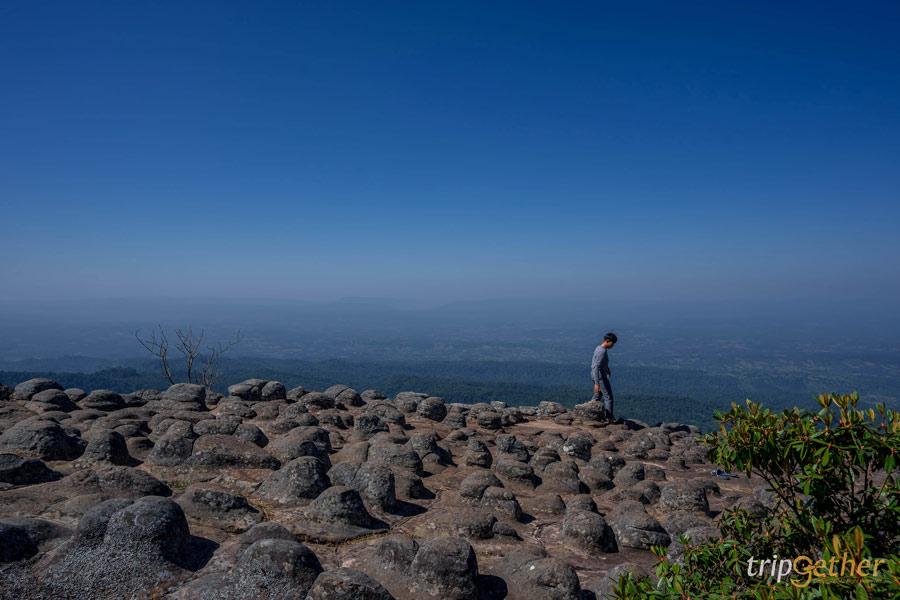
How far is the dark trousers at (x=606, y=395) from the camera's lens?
50.0 ft

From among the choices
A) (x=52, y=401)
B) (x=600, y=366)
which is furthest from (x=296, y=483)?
(x=600, y=366)

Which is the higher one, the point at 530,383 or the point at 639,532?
the point at 639,532

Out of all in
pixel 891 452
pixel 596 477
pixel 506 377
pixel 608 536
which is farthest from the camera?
pixel 506 377

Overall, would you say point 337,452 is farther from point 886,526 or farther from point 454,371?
point 454,371

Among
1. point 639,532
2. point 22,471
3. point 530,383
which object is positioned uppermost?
point 22,471

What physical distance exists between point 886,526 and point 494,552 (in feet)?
12.9

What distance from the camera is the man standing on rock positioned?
14.6m

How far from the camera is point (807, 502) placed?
11.0 ft

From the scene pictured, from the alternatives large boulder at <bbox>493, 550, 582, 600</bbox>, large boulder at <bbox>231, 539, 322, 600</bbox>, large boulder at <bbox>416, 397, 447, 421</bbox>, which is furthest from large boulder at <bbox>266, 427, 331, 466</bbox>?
large boulder at <bbox>416, 397, 447, 421</bbox>

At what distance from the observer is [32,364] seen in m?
194

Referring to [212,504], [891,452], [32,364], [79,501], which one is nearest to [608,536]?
[891,452]

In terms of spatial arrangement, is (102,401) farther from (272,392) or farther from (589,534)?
(589,534)

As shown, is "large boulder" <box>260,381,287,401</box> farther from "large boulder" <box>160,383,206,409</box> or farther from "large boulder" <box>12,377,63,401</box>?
"large boulder" <box>12,377,63,401</box>

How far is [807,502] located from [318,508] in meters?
5.11
